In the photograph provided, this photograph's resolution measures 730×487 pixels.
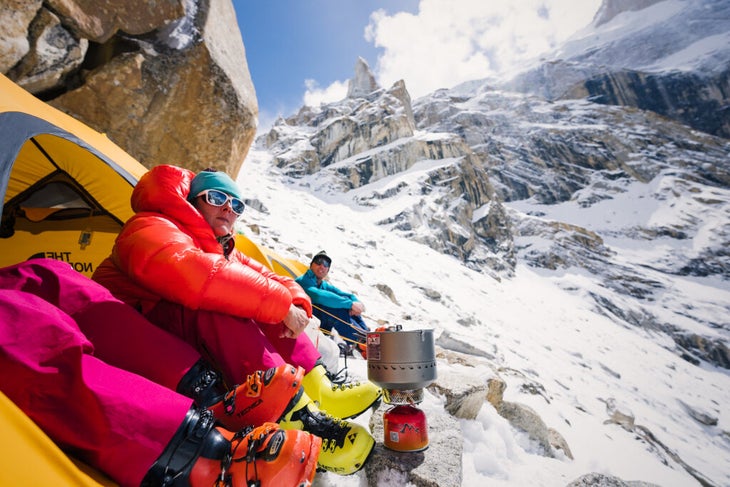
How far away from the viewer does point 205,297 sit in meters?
1.68

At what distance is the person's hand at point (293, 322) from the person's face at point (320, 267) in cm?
269

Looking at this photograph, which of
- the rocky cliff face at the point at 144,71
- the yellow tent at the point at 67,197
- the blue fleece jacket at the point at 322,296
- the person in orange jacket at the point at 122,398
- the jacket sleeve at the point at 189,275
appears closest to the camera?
the person in orange jacket at the point at 122,398

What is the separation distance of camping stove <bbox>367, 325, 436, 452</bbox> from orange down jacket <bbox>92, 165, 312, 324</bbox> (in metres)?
0.68

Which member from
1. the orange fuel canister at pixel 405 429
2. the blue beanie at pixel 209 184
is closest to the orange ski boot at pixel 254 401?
the orange fuel canister at pixel 405 429

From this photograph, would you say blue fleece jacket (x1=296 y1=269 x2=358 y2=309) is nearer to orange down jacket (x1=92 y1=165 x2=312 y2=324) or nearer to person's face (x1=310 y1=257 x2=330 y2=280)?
person's face (x1=310 y1=257 x2=330 y2=280)

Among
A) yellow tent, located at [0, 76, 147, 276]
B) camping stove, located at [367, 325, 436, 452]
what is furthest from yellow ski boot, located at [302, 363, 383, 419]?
yellow tent, located at [0, 76, 147, 276]

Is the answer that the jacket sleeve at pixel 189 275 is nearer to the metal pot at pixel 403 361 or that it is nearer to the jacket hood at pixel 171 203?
the jacket hood at pixel 171 203

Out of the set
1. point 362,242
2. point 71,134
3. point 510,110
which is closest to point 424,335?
point 71,134

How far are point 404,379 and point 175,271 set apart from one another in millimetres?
1385

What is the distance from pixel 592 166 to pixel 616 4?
98.2m

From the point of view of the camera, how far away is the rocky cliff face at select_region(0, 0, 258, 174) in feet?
12.7

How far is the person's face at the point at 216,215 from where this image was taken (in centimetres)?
222

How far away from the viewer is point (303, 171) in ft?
201

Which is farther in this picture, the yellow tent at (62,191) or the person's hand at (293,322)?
the yellow tent at (62,191)
